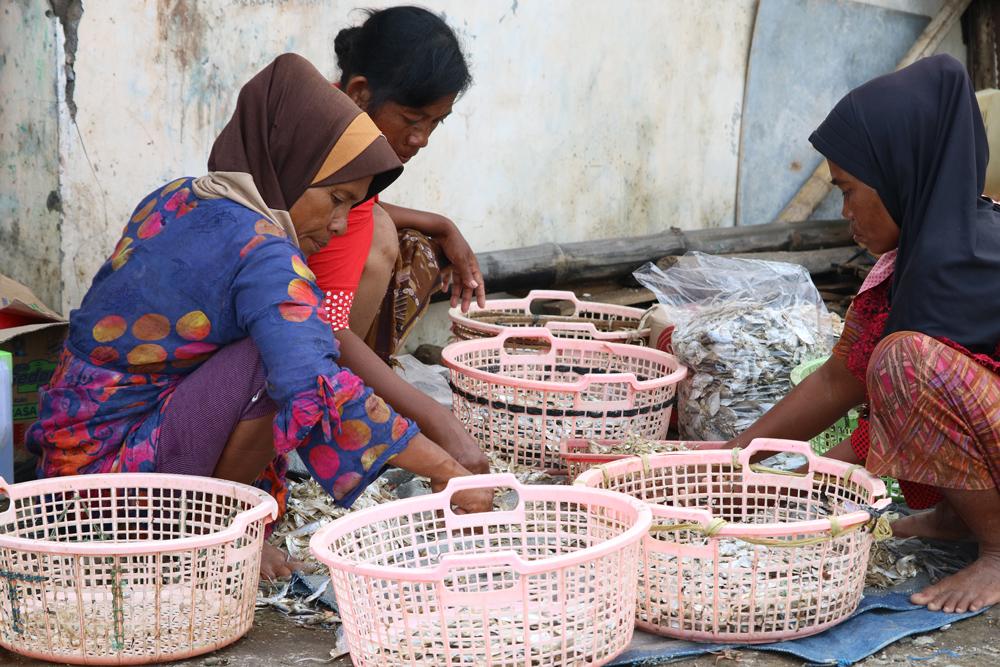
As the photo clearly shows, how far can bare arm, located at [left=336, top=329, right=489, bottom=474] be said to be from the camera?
2.61 metres

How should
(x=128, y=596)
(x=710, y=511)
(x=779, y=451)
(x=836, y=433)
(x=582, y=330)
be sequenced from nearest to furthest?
(x=128, y=596) → (x=710, y=511) → (x=779, y=451) → (x=836, y=433) → (x=582, y=330)

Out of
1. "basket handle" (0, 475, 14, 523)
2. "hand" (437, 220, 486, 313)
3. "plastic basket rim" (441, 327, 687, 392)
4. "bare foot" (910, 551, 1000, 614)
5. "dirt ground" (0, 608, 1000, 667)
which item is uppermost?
"hand" (437, 220, 486, 313)

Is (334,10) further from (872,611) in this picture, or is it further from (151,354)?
(872,611)

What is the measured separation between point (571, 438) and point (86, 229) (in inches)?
Answer: 68.2

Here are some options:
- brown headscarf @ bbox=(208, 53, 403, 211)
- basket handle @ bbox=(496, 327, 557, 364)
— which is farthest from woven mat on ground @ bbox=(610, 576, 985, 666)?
basket handle @ bbox=(496, 327, 557, 364)

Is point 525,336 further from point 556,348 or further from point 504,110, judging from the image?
point 504,110

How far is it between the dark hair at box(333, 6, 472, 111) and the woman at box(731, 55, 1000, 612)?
100cm

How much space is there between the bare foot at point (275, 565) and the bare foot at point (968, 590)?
142 cm

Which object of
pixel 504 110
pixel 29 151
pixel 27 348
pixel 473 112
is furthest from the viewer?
pixel 504 110

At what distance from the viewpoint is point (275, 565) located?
279 cm

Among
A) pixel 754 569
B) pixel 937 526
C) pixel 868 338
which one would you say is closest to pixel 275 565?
pixel 754 569

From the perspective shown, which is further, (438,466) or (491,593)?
(438,466)

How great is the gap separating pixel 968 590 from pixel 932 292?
68 cm

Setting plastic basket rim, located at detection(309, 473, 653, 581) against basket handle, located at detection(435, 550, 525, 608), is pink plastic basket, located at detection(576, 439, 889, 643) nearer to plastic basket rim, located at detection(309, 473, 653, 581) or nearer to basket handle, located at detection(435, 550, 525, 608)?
plastic basket rim, located at detection(309, 473, 653, 581)
